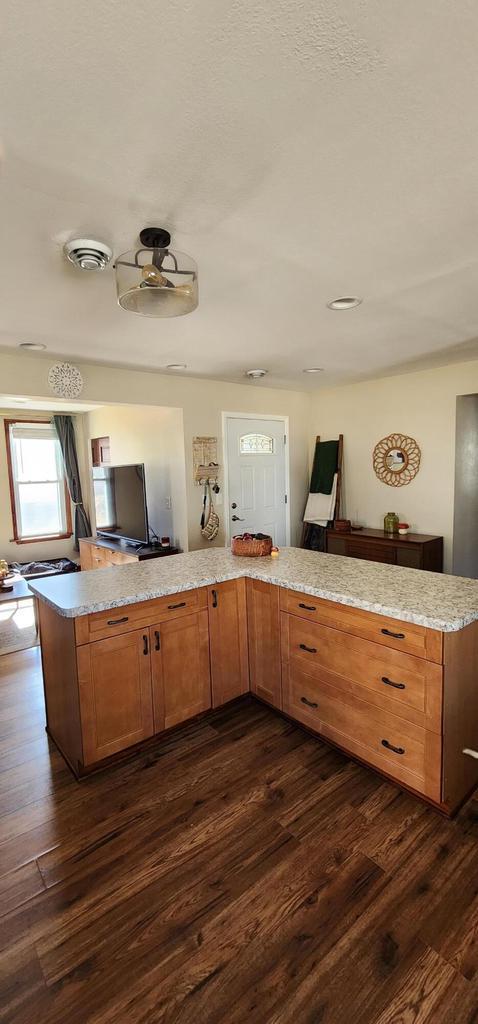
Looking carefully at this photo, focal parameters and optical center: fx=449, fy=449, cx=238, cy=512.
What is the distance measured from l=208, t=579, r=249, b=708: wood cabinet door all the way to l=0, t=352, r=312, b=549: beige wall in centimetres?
188

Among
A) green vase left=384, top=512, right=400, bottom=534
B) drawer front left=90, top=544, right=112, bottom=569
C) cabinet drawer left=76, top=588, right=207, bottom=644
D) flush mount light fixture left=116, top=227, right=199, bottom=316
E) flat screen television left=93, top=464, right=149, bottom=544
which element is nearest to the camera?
flush mount light fixture left=116, top=227, right=199, bottom=316

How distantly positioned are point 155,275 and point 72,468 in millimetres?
5662

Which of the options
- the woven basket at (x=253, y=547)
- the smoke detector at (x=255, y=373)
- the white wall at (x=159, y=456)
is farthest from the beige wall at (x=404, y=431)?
the woven basket at (x=253, y=547)

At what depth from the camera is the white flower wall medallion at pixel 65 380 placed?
3518 millimetres

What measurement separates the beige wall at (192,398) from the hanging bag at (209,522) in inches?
2.4

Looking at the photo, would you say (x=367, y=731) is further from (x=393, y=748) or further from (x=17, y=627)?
(x=17, y=627)

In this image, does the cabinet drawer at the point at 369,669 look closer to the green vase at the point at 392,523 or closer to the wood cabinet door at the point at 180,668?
the wood cabinet door at the point at 180,668

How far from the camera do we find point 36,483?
669cm

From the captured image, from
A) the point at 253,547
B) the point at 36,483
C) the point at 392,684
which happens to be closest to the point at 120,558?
the point at 253,547

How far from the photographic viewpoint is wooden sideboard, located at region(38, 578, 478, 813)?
72.4 inches

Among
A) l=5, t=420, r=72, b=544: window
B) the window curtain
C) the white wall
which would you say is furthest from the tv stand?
l=5, t=420, r=72, b=544: window

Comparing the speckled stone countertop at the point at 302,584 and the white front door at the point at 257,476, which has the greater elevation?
the white front door at the point at 257,476

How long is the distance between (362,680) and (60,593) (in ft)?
4.98

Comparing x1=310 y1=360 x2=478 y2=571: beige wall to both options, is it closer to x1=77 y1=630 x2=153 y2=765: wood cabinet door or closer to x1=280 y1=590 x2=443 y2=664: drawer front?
x1=280 y1=590 x2=443 y2=664: drawer front
